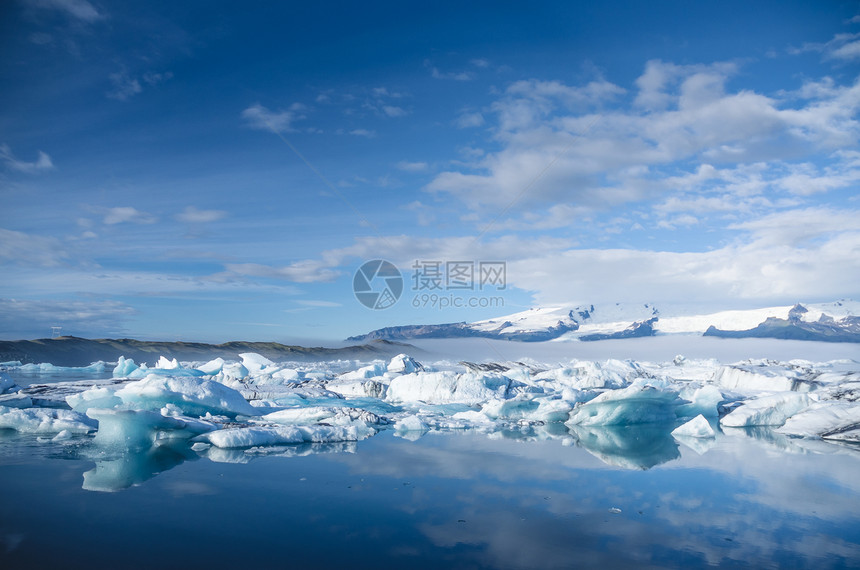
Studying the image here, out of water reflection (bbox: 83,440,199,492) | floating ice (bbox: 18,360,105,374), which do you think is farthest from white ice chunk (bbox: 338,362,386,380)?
floating ice (bbox: 18,360,105,374)

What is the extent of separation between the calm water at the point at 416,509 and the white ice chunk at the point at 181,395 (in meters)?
1.70

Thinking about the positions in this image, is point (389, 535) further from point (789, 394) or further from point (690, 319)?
point (690, 319)

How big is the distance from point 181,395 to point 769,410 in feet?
53.1

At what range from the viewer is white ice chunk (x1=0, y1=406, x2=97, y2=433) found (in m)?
10.6

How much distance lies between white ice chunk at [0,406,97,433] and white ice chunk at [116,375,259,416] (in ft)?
3.25

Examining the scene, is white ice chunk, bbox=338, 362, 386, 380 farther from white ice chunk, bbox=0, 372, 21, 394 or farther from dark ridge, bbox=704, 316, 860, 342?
dark ridge, bbox=704, 316, 860, 342

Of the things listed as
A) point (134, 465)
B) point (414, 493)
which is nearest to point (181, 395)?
point (134, 465)

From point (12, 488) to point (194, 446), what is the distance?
133 inches

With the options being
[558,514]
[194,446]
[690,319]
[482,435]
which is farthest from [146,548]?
[690,319]

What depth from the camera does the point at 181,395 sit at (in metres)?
11.3

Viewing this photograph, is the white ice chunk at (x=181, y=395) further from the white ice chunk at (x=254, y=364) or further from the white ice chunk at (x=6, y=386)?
the white ice chunk at (x=254, y=364)

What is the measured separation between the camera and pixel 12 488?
21.4 feet

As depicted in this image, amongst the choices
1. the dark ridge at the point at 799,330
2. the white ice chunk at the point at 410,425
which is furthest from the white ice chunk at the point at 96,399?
the dark ridge at the point at 799,330

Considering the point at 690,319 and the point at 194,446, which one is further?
the point at 690,319
